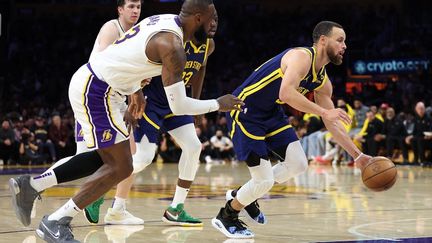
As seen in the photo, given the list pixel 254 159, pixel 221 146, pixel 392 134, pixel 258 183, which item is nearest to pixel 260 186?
pixel 258 183

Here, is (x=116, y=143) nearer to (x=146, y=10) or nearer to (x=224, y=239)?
(x=224, y=239)

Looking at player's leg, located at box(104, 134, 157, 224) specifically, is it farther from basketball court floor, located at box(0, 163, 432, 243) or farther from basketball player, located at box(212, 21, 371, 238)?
basketball player, located at box(212, 21, 371, 238)

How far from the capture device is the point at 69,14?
92.0 feet

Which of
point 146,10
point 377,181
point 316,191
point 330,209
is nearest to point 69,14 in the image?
point 146,10

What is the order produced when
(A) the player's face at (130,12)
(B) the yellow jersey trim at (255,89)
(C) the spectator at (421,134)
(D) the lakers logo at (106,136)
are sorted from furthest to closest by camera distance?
1. (C) the spectator at (421,134)
2. (A) the player's face at (130,12)
3. (B) the yellow jersey trim at (255,89)
4. (D) the lakers logo at (106,136)

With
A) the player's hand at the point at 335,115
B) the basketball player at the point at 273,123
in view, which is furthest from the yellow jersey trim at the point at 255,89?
the player's hand at the point at 335,115

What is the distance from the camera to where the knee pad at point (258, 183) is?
6.69 metres

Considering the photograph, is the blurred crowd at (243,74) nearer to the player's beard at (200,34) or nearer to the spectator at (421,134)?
the spectator at (421,134)

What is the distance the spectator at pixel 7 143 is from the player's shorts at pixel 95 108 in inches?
509

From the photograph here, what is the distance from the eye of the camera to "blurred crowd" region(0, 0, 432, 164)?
18562mm

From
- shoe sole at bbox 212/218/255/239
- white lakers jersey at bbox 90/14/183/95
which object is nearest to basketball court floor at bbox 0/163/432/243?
shoe sole at bbox 212/218/255/239

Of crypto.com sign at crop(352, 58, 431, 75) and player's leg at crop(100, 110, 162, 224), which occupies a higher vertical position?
crypto.com sign at crop(352, 58, 431, 75)

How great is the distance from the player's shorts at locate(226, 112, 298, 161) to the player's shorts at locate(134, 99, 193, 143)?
0.60 metres

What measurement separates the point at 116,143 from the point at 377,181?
2.24 metres
